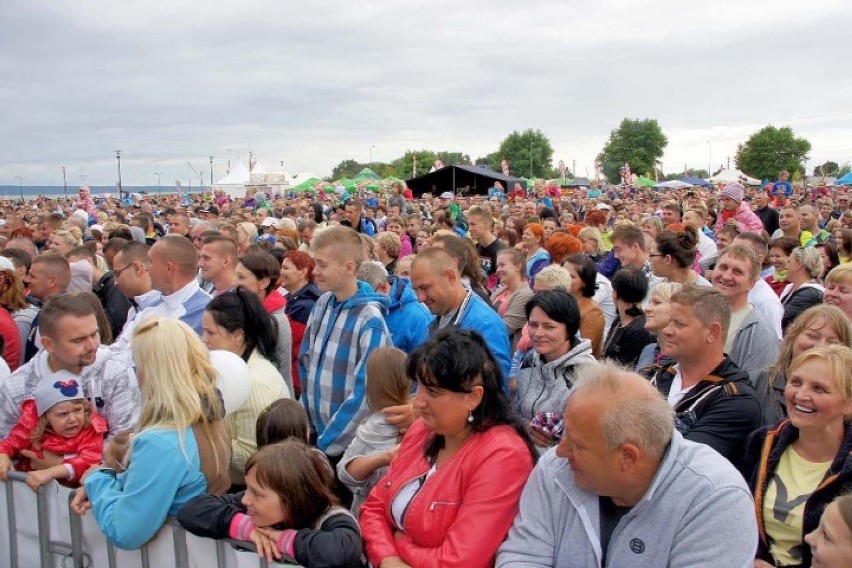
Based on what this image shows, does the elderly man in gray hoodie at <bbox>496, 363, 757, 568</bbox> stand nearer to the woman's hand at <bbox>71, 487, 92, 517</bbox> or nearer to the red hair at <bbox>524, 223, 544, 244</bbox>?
the woman's hand at <bbox>71, 487, 92, 517</bbox>

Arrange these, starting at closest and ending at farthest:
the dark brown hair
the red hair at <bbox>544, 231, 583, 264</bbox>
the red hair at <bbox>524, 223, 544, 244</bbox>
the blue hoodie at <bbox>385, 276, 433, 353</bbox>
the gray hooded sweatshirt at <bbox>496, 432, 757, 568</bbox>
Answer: the gray hooded sweatshirt at <bbox>496, 432, 757, 568</bbox>
the dark brown hair
the blue hoodie at <bbox>385, 276, 433, 353</bbox>
the red hair at <bbox>544, 231, 583, 264</bbox>
the red hair at <bbox>524, 223, 544, 244</bbox>

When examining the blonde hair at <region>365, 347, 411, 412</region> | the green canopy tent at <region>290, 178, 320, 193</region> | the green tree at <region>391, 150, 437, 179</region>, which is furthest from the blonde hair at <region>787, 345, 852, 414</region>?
the green tree at <region>391, 150, 437, 179</region>

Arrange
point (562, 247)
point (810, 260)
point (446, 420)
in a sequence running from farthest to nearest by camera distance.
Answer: point (562, 247) → point (810, 260) → point (446, 420)

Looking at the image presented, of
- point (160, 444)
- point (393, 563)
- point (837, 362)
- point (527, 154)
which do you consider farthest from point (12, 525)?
point (527, 154)

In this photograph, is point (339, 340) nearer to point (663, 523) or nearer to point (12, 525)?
point (12, 525)

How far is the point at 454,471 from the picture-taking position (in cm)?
251

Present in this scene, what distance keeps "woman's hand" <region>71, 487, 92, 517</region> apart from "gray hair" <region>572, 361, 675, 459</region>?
7.48 ft

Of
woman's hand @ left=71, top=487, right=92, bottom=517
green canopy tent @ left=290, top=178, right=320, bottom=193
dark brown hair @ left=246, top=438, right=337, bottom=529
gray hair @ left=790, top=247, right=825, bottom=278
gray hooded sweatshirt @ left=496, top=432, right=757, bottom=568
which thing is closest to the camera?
gray hooded sweatshirt @ left=496, top=432, right=757, bottom=568

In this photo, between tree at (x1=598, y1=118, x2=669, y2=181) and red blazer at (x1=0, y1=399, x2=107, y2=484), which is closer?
red blazer at (x1=0, y1=399, x2=107, y2=484)

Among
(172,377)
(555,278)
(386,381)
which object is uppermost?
(555,278)

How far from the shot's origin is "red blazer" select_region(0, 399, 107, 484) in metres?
3.48

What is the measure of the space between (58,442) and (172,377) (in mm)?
1146

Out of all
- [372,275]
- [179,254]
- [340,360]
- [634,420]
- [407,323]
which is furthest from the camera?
[372,275]

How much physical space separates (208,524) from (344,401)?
1.50 metres
